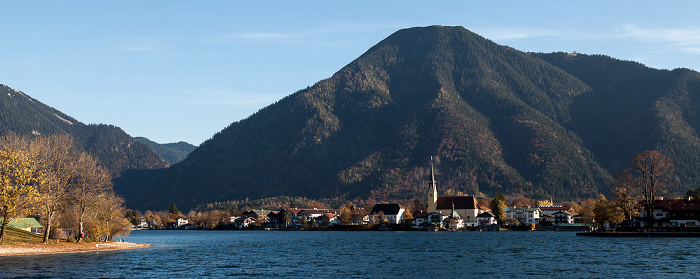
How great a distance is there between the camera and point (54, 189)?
99562 millimetres

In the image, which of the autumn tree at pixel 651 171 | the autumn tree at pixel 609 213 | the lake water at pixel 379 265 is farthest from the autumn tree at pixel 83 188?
the autumn tree at pixel 609 213

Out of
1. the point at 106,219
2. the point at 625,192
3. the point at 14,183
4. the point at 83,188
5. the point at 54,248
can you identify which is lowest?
the point at 54,248

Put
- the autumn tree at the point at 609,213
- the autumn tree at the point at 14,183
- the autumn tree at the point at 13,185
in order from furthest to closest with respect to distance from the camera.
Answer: the autumn tree at the point at 609,213 < the autumn tree at the point at 14,183 < the autumn tree at the point at 13,185

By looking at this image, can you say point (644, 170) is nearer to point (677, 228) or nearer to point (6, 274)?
point (677, 228)

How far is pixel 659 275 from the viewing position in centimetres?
6391

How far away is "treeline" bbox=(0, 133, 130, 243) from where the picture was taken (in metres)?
81.8

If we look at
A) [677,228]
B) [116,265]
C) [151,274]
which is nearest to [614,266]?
[151,274]

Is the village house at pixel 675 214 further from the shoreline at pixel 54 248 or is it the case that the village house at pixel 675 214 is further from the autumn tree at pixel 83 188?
the autumn tree at pixel 83 188

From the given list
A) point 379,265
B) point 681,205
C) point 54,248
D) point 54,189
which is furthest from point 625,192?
point 54,248

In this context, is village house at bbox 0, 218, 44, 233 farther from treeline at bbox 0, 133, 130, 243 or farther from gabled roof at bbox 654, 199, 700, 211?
gabled roof at bbox 654, 199, 700, 211


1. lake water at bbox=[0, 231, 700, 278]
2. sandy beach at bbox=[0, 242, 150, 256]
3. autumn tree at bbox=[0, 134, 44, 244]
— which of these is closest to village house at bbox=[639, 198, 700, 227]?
lake water at bbox=[0, 231, 700, 278]

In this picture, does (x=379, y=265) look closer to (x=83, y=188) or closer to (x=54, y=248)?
(x=54, y=248)

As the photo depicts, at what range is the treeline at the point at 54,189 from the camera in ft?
268

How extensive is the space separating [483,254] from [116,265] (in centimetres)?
4831
